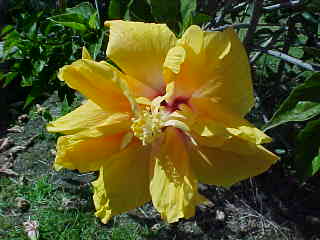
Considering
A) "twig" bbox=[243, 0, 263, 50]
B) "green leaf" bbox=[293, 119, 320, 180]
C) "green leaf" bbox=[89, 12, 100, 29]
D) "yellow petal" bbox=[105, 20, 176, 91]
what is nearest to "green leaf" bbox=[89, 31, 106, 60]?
"green leaf" bbox=[89, 12, 100, 29]

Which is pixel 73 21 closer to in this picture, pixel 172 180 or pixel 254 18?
pixel 254 18

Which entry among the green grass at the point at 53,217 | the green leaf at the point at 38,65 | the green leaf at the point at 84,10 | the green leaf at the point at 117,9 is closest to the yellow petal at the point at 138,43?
the green leaf at the point at 117,9

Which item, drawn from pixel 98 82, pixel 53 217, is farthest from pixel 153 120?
pixel 53 217

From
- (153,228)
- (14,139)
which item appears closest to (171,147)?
(153,228)

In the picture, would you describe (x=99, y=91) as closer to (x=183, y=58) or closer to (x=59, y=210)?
(x=183, y=58)

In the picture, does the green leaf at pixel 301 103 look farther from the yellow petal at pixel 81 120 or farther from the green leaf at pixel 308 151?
the yellow petal at pixel 81 120

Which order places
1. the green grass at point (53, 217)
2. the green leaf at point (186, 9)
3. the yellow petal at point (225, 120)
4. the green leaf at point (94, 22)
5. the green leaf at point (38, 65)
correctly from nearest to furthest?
1. the yellow petal at point (225, 120)
2. the green leaf at point (186, 9)
3. the green leaf at point (94, 22)
4. the green leaf at point (38, 65)
5. the green grass at point (53, 217)
